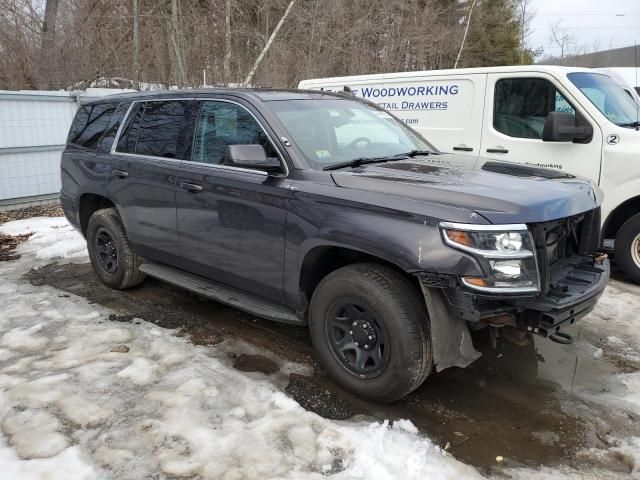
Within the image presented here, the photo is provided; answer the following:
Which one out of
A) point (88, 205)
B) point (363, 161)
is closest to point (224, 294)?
point (363, 161)

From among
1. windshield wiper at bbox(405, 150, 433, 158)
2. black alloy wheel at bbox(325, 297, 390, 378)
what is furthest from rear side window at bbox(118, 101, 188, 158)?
black alloy wheel at bbox(325, 297, 390, 378)

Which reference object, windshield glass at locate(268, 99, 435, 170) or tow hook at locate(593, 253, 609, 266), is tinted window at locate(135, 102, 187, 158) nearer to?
windshield glass at locate(268, 99, 435, 170)

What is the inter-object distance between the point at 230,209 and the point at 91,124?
8.26 ft

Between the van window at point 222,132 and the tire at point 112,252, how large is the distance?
142 cm

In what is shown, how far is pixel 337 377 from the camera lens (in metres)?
3.43

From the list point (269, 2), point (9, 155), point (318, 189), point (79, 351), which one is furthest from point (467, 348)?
point (269, 2)

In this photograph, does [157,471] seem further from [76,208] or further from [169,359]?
[76,208]

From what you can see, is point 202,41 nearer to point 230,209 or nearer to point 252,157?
point 230,209

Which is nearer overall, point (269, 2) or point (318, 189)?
point (318, 189)

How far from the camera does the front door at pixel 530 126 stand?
18.6 ft

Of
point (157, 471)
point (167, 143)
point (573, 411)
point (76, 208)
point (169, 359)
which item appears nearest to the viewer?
point (157, 471)

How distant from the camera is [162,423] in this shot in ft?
10.1

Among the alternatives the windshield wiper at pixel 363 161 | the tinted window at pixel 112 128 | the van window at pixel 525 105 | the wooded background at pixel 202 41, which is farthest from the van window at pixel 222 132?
the wooded background at pixel 202 41

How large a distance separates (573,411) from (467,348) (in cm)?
85
